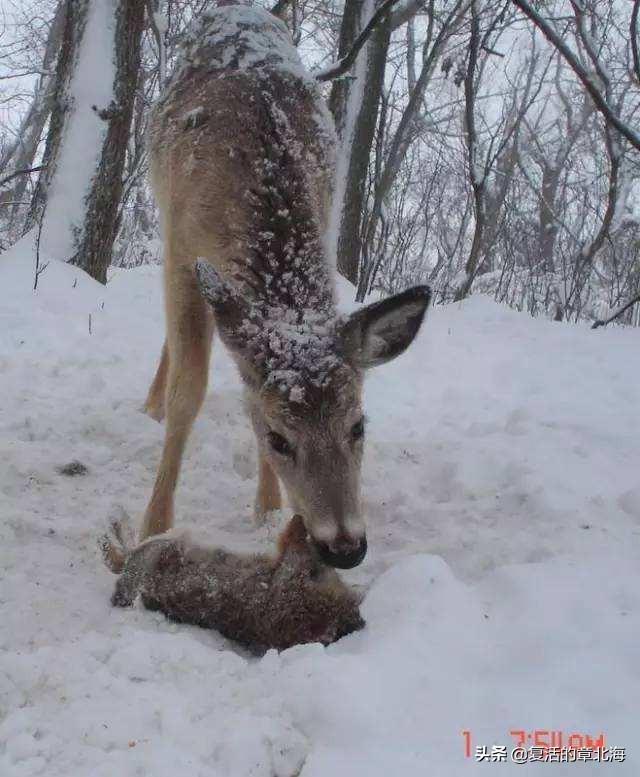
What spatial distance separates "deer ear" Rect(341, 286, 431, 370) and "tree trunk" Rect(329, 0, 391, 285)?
22.8 ft

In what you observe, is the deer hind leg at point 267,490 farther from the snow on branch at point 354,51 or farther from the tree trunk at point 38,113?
the tree trunk at point 38,113

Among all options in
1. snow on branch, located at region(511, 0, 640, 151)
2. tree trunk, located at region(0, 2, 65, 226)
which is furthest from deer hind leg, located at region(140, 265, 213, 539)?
tree trunk, located at region(0, 2, 65, 226)

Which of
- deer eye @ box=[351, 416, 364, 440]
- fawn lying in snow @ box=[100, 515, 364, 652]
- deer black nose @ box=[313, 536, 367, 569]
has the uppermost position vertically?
deer eye @ box=[351, 416, 364, 440]

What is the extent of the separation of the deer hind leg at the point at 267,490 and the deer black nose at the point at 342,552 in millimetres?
1383

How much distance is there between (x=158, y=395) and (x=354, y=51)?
271 cm

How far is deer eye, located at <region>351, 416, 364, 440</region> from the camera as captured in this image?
10.1 ft

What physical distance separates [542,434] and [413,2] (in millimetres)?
9212

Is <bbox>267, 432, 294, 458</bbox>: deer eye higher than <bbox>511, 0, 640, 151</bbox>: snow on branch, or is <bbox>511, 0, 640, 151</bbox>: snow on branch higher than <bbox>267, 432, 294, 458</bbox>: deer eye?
<bbox>511, 0, 640, 151</bbox>: snow on branch

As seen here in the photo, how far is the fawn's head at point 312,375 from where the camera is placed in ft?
9.45

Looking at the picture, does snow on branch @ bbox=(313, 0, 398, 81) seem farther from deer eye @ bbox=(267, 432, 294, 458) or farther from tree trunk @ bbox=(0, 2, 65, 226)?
tree trunk @ bbox=(0, 2, 65, 226)

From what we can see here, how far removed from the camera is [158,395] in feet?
17.7

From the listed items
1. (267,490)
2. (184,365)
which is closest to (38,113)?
(184,365)

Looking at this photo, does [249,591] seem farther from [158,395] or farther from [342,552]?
[158,395]

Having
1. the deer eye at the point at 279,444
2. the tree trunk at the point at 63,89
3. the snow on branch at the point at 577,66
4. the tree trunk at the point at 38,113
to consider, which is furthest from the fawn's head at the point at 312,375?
the tree trunk at the point at 38,113
